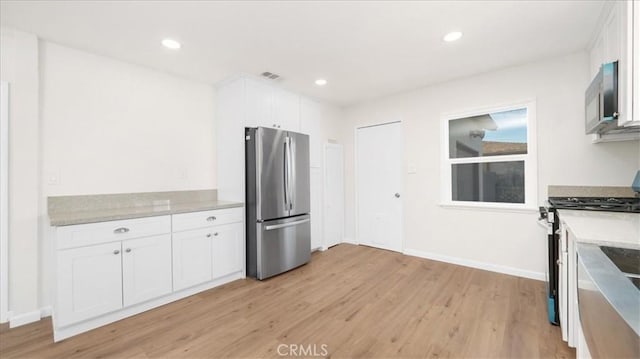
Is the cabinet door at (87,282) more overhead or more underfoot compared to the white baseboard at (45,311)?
more overhead

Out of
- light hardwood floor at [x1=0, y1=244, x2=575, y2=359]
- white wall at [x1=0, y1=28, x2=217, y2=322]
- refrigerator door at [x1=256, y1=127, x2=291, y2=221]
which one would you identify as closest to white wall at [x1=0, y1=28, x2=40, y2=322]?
white wall at [x1=0, y1=28, x2=217, y2=322]

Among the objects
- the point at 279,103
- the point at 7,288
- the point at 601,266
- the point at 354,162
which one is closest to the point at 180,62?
the point at 279,103

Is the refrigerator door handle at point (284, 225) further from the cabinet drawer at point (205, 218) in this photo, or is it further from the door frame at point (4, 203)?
the door frame at point (4, 203)

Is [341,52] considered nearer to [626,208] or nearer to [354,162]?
[354,162]

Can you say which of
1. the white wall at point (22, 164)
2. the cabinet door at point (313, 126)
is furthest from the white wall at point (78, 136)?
the cabinet door at point (313, 126)

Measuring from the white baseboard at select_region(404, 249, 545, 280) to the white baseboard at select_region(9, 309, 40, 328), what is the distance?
4.17 m

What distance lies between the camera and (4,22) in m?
2.18

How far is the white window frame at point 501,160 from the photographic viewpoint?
3080 mm

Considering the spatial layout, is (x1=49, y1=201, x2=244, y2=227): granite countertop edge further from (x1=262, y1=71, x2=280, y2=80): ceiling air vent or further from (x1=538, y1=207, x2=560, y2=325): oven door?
(x1=538, y1=207, x2=560, y2=325): oven door

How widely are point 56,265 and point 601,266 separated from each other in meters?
3.11

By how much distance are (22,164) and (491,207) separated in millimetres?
4883

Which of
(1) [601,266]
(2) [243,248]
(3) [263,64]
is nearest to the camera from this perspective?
(1) [601,266]

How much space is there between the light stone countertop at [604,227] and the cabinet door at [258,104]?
3089 millimetres

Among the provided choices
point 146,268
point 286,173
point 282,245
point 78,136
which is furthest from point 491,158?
point 78,136
